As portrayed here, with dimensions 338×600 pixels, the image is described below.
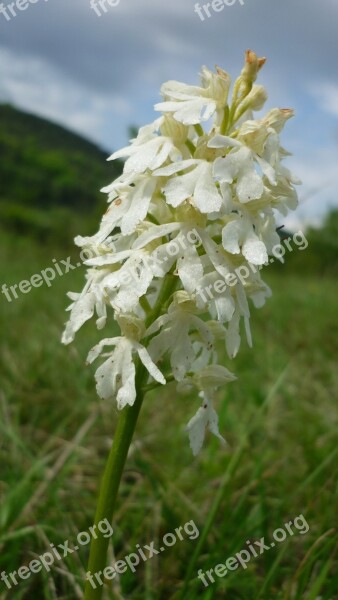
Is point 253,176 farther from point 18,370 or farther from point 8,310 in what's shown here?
point 8,310

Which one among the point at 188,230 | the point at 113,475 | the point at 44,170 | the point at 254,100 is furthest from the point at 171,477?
the point at 44,170

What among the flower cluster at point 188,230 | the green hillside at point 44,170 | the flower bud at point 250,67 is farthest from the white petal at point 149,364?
the green hillside at point 44,170

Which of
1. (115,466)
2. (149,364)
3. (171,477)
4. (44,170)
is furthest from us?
(44,170)

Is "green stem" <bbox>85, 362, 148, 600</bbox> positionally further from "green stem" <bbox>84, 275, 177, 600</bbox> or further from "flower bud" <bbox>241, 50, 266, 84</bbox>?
"flower bud" <bbox>241, 50, 266, 84</bbox>

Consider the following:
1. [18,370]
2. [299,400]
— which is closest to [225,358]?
[299,400]

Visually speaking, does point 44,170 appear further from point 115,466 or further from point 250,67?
point 115,466

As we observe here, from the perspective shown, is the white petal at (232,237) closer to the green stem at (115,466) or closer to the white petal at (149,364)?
the green stem at (115,466)
